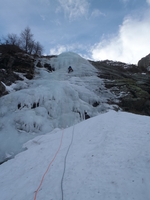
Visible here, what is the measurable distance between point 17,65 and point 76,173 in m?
11.8

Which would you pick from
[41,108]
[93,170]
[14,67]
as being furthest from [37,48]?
[93,170]

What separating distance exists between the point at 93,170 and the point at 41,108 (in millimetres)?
5028

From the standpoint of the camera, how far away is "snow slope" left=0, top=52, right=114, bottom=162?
568 centimetres

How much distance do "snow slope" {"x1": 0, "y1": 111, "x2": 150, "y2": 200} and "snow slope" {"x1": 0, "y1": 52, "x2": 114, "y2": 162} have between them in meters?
1.90

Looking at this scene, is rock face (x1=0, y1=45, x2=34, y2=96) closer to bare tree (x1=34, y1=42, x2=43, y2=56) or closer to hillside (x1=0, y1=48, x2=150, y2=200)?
hillside (x1=0, y1=48, x2=150, y2=200)

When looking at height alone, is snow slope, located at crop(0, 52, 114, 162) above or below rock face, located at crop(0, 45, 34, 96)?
below

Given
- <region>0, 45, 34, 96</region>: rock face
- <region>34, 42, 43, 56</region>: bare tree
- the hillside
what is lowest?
the hillside

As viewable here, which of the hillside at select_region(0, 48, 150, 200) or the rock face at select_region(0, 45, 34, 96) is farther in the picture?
the rock face at select_region(0, 45, 34, 96)

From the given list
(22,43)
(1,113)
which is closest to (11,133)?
(1,113)

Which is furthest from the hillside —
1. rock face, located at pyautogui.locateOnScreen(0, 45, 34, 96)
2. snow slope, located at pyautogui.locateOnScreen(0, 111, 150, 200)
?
rock face, located at pyautogui.locateOnScreen(0, 45, 34, 96)

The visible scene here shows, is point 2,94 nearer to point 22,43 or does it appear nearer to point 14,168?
point 14,168

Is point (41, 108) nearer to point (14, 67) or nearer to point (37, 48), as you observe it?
point (14, 67)

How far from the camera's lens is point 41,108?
689cm

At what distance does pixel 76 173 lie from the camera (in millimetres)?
2457
